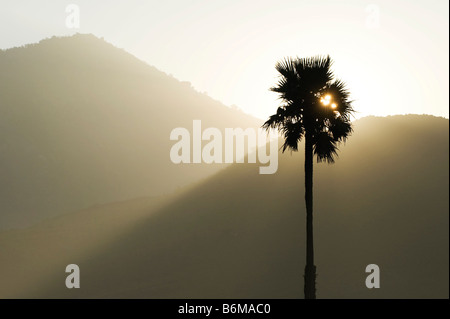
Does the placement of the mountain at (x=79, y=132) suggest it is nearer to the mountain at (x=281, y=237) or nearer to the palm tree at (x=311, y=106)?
the mountain at (x=281, y=237)

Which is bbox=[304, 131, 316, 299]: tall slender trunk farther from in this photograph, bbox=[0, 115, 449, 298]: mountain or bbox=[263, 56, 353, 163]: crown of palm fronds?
bbox=[0, 115, 449, 298]: mountain

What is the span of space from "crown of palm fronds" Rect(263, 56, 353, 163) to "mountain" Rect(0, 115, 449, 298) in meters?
21.3

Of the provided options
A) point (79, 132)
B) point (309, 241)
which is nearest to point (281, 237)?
point (309, 241)

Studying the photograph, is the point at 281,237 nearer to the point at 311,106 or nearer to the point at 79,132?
the point at 311,106

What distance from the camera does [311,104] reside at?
24.7 meters

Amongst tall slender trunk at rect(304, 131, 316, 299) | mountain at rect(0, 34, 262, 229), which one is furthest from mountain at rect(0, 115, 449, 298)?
mountain at rect(0, 34, 262, 229)

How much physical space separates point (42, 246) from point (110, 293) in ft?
84.0

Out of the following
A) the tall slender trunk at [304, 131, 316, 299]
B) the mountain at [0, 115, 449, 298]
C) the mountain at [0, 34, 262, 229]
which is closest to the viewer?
the tall slender trunk at [304, 131, 316, 299]

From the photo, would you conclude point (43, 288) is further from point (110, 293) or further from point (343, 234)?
point (343, 234)

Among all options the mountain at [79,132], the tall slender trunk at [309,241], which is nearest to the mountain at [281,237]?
the tall slender trunk at [309,241]

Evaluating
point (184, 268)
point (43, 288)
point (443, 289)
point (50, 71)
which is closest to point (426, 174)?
point (443, 289)

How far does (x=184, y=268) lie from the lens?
168 ft

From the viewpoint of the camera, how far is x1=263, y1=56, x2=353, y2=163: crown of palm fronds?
80.3 ft

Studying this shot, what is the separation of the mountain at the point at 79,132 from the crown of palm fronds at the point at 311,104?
103757 millimetres
